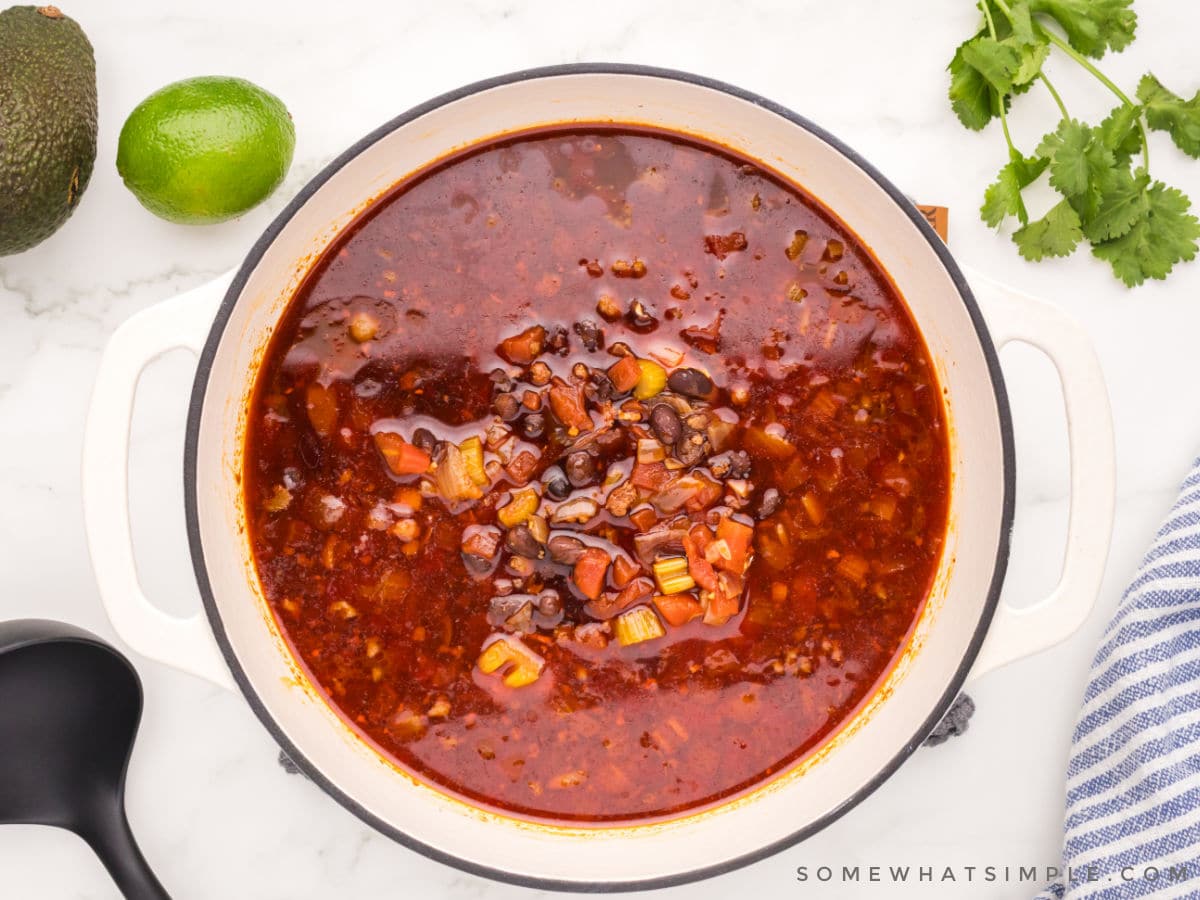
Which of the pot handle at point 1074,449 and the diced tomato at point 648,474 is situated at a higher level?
the pot handle at point 1074,449

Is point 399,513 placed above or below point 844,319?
below

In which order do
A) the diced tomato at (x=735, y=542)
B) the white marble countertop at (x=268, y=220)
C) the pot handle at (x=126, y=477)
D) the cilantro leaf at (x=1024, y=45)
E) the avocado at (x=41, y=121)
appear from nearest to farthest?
the pot handle at (x=126, y=477), the avocado at (x=41, y=121), the diced tomato at (x=735, y=542), the cilantro leaf at (x=1024, y=45), the white marble countertop at (x=268, y=220)

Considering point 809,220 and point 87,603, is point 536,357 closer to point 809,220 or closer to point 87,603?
point 809,220

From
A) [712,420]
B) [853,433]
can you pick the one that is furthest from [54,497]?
[853,433]

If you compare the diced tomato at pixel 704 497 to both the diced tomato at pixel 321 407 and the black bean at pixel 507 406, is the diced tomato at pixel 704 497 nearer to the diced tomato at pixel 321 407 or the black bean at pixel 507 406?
the black bean at pixel 507 406

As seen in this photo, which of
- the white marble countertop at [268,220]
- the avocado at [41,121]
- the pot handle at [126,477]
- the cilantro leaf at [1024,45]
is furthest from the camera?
the white marble countertop at [268,220]

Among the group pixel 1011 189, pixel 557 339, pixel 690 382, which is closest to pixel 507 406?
pixel 557 339

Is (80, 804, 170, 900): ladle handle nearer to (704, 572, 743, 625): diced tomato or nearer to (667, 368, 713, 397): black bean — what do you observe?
(704, 572, 743, 625): diced tomato

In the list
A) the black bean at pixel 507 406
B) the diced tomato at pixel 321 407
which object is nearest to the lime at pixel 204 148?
the diced tomato at pixel 321 407

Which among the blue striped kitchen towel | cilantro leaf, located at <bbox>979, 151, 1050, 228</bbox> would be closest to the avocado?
cilantro leaf, located at <bbox>979, 151, 1050, 228</bbox>
